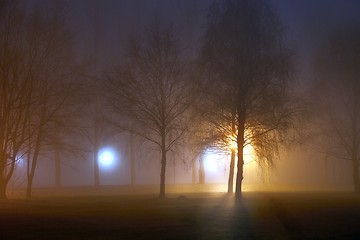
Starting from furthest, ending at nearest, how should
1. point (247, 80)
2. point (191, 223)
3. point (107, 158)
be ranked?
point (107, 158), point (247, 80), point (191, 223)

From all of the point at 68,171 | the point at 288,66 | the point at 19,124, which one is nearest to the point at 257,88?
the point at 288,66

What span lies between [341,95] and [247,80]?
1363 cm

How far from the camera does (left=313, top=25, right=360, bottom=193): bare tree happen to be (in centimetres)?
4441

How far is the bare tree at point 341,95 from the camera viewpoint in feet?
146

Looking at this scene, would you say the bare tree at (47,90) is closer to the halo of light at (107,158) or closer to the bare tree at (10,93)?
the bare tree at (10,93)

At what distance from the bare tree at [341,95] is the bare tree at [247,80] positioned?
1123 centimetres

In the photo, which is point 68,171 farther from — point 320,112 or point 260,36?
point 260,36

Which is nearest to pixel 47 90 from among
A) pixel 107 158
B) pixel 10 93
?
pixel 10 93

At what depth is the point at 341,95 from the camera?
4547cm

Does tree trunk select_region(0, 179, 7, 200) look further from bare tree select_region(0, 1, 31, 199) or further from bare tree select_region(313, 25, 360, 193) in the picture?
bare tree select_region(313, 25, 360, 193)

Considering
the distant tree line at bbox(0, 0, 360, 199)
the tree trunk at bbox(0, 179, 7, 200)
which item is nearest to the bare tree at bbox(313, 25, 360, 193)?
the distant tree line at bbox(0, 0, 360, 199)

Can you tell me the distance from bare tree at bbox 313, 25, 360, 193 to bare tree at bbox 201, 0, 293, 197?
36.8 ft

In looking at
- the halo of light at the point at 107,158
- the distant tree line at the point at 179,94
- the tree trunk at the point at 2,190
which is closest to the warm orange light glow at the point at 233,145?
the distant tree line at the point at 179,94

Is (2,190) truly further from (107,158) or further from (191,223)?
(107,158)
